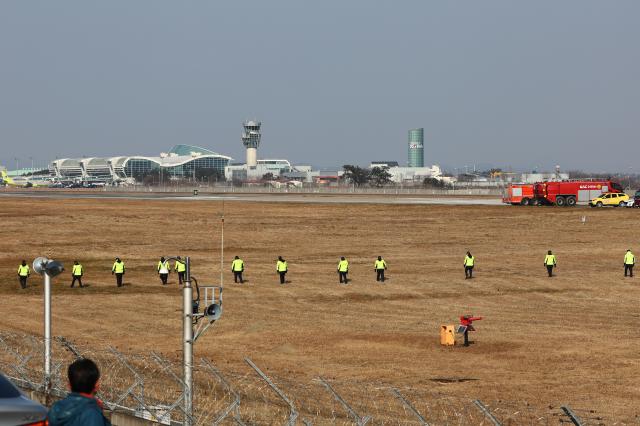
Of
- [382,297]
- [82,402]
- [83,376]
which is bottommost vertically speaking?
[382,297]

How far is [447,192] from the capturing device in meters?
163

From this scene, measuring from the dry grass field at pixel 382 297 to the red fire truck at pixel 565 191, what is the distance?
12978mm

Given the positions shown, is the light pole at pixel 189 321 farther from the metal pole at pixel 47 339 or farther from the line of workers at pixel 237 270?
the line of workers at pixel 237 270

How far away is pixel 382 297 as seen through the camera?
43469mm

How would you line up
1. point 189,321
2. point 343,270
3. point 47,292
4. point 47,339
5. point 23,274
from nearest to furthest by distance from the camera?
1. point 189,321
2. point 47,292
3. point 47,339
4. point 23,274
5. point 343,270

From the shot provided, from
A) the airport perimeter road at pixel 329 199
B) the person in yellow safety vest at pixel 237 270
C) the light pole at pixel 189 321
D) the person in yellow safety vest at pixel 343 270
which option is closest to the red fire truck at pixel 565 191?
the airport perimeter road at pixel 329 199

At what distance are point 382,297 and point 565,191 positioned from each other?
204ft

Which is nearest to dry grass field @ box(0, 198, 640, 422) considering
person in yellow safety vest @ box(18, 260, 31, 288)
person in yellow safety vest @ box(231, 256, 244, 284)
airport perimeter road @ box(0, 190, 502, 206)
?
person in yellow safety vest @ box(18, 260, 31, 288)

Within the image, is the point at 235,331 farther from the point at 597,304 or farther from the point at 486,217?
the point at 486,217

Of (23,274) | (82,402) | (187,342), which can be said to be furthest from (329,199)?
(82,402)

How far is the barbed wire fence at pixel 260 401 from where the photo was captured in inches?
714

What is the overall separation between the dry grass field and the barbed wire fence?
146cm

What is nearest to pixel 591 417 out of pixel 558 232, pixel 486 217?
pixel 558 232

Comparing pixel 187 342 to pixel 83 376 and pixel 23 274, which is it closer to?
pixel 83 376
